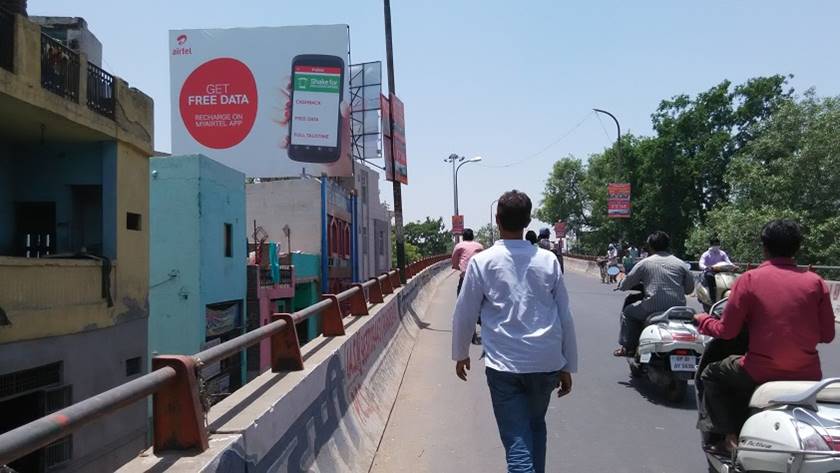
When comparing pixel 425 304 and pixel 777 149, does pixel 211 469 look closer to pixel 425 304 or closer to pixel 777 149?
pixel 425 304

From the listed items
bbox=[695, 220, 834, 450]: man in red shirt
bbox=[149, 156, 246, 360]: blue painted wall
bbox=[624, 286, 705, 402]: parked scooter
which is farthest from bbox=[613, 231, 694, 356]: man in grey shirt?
bbox=[149, 156, 246, 360]: blue painted wall

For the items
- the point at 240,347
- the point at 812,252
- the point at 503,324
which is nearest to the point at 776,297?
the point at 503,324

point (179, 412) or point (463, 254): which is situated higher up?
point (463, 254)

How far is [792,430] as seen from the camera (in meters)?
3.42

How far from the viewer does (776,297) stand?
400 centimetres

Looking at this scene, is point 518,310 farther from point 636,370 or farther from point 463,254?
point 463,254

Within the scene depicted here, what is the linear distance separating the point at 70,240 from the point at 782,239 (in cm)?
1415

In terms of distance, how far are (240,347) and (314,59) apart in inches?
1113

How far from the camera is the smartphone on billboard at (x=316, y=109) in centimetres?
3008

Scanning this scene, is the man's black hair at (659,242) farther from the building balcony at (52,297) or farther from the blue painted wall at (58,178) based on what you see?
the blue painted wall at (58,178)

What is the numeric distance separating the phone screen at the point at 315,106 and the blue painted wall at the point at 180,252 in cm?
1188

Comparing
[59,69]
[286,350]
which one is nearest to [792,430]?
[286,350]

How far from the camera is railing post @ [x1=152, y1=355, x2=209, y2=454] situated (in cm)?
306

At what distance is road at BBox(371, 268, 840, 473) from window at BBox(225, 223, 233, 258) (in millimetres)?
11338
